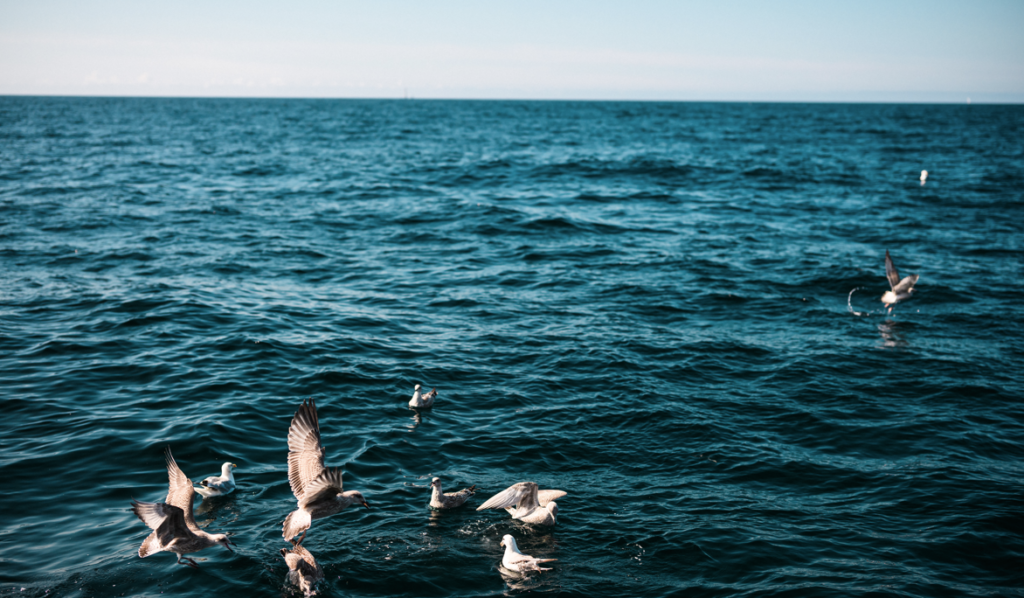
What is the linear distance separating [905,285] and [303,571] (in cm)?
1660

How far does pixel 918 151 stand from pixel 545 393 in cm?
5326

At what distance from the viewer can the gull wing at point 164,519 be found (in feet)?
24.2

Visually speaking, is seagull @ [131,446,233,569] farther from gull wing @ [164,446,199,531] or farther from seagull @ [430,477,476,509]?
seagull @ [430,477,476,509]

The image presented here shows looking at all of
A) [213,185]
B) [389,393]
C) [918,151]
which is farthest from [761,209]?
[918,151]

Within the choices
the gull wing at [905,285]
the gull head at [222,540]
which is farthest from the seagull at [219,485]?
the gull wing at [905,285]

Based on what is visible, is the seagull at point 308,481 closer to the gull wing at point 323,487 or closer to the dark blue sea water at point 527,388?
the gull wing at point 323,487

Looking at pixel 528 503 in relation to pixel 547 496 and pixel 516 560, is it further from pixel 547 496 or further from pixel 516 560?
pixel 516 560

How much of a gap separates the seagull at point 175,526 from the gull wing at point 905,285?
16928mm

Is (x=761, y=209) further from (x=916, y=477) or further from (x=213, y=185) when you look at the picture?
(x=213, y=185)

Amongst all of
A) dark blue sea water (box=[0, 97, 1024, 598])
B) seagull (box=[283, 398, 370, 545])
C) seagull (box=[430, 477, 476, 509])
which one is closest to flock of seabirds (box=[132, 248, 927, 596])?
seagull (box=[283, 398, 370, 545])

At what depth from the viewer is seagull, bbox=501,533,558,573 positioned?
26.7ft

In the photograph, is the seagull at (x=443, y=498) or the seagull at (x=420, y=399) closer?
the seagull at (x=443, y=498)

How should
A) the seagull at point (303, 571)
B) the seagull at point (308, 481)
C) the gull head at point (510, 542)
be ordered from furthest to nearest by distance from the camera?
the gull head at point (510, 542)
the seagull at point (308, 481)
the seagull at point (303, 571)

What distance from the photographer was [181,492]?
819 centimetres
